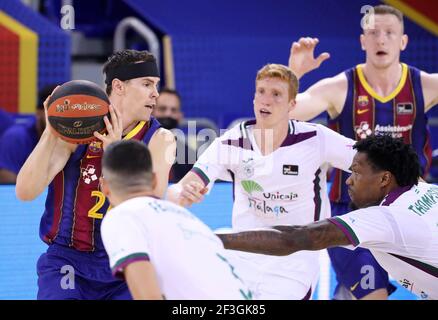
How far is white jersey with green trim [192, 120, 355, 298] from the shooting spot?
5.98m

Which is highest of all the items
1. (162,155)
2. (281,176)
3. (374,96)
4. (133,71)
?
(133,71)

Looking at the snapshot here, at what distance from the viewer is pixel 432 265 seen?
523cm

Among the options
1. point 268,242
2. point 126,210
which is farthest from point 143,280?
point 268,242

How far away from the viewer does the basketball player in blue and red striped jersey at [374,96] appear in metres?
6.80

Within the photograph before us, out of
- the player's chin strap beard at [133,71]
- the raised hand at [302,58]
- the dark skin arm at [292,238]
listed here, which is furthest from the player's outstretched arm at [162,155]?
the raised hand at [302,58]

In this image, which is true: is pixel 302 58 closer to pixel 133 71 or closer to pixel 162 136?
pixel 133 71

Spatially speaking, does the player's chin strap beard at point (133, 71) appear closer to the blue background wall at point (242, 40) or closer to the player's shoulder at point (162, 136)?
the player's shoulder at point (162, 136)

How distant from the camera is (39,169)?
5113 millimetres

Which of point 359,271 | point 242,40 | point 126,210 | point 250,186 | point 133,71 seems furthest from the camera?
point 242,40

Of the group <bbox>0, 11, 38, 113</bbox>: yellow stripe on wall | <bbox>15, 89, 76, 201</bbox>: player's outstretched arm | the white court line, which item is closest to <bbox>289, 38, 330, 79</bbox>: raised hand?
the white court line

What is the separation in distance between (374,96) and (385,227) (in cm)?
205

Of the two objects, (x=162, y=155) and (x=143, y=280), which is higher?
(x=162, y=155)
